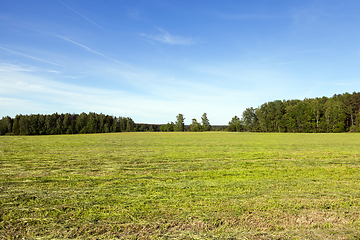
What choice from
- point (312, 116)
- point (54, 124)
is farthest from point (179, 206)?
point (54, 124)

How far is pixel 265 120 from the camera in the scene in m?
90.9

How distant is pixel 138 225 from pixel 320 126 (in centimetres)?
8861

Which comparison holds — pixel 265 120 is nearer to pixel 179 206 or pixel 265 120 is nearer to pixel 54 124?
pixel 54 124

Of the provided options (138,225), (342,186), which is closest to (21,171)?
(138,225)

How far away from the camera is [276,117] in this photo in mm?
87250

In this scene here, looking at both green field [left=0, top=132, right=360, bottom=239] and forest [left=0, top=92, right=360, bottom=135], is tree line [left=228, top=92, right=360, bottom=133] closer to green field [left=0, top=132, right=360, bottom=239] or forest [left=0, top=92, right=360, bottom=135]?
forest [left=0, top=92, right=360, bottom=135]

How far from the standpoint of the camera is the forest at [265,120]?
242 feet

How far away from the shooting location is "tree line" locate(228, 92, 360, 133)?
72438mm

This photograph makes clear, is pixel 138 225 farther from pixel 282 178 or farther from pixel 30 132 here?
pixel 30 132

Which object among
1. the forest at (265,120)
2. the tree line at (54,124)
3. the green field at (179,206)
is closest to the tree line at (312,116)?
the forest at (265,120)

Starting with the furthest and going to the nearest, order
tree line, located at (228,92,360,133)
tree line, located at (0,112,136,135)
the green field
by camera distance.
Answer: tree line, located at (0,112,136,135), tree line, located at (228,92,360,133), the green field

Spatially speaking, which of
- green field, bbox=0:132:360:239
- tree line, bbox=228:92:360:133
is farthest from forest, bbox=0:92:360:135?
green field, bbox=0:132:360:239

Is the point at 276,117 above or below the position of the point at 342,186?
above

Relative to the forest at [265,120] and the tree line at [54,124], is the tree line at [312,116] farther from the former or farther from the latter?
the tree line at [54,124]
